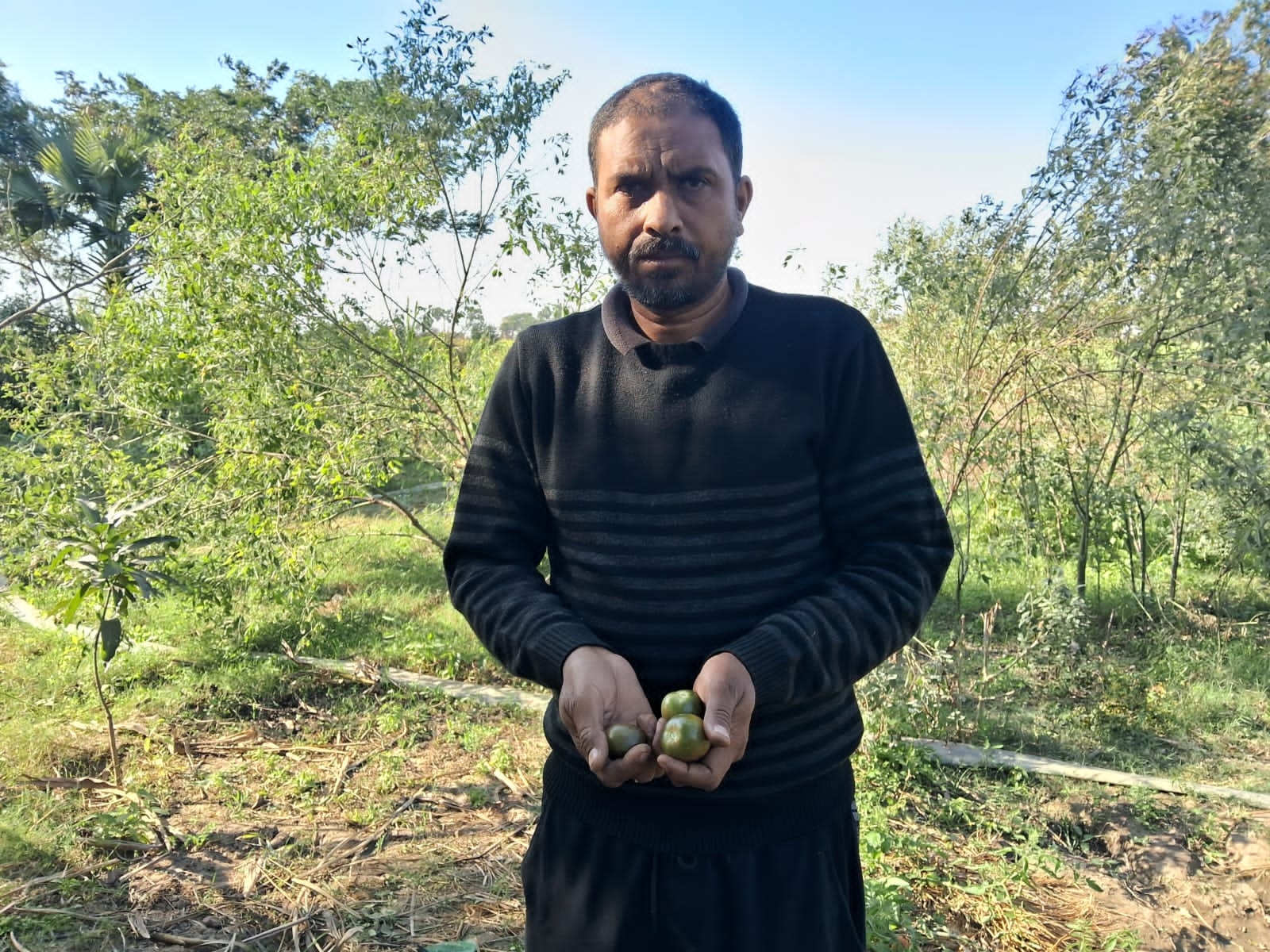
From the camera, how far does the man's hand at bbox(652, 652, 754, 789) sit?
3.66 ft

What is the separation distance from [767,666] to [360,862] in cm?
278

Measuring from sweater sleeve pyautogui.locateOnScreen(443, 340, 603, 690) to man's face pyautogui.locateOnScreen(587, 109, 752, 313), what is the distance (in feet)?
0.95

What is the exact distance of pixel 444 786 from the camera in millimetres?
4012

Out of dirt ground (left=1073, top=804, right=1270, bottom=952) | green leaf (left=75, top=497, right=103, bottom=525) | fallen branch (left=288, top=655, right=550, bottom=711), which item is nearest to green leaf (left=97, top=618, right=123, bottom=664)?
green leaf (left=75, top=497, right=103, bottom=525)

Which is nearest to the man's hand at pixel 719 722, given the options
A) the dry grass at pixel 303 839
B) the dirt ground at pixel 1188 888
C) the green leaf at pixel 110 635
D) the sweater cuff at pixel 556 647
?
the sweater cuff at pixel 556 647

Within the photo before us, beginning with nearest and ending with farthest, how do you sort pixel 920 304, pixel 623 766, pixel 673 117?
1. pixel 623 766
2. pixel 673 117
3. pixel 920 304

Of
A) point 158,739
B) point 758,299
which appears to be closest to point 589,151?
point 758,299

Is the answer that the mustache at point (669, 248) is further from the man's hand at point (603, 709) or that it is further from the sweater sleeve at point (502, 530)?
the man's hand at point (603, 709)

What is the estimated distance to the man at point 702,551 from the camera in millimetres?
1307

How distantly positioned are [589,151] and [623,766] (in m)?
1.01

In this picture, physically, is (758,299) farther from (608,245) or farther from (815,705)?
(815,705)

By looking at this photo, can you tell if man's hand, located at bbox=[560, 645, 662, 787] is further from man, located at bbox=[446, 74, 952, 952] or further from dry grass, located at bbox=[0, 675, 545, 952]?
dry grass, located at bbox=[0, 675, 545, 952]

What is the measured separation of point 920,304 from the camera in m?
4.71

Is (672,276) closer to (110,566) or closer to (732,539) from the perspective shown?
(732,539)
